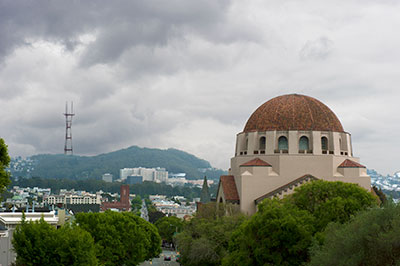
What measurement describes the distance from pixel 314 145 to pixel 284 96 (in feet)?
27.5

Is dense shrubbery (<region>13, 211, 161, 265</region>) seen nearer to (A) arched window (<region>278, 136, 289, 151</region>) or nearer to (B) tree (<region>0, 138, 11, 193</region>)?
(B) tree (<region>0, 138, 11, 193</region>)

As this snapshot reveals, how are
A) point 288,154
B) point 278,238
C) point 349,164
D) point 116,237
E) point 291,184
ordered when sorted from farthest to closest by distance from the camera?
point 288,154 → point 349,164 → point 291,184 → point 116,237 → point 278,238

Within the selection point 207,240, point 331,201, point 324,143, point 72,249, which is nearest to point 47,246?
point 72,249

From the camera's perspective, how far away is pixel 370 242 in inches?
890

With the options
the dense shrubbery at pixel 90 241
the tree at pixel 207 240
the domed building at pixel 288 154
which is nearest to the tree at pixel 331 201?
the tree at pixel 207 240

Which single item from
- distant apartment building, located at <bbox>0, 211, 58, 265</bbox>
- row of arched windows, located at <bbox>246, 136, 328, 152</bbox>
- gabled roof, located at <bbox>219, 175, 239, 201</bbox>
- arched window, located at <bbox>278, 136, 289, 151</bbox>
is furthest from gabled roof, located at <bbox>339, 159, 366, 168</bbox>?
distant apartment building, located at <bbox>0, 211, 58, 265</bbox>

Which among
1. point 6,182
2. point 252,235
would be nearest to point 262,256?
point 252,235

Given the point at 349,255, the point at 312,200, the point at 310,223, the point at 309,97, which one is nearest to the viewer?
the point at 349,255

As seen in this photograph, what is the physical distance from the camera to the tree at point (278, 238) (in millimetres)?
32309

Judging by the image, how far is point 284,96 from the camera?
6450cm

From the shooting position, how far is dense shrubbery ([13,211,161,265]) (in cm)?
3197

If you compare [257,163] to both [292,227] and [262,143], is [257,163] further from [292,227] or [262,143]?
[292,227]

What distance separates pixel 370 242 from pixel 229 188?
3929 centimetres

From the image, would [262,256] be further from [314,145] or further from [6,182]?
[314,145]
